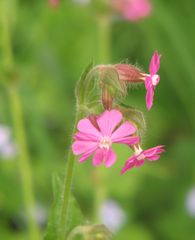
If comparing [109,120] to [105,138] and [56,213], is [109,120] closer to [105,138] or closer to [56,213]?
[105,138]

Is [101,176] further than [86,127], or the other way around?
[101,176]

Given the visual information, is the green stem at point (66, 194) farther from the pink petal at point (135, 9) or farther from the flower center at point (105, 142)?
the pink petal at point (135, 9)

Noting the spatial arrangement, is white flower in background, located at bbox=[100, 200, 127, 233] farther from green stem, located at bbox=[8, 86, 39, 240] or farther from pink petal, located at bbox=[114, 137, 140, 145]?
pink petal, located at bbox=[114, 137, 140, 145]

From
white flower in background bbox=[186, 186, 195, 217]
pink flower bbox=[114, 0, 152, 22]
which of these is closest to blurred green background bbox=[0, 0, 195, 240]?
white flower in background bbox=[186, 186, 195, 217]

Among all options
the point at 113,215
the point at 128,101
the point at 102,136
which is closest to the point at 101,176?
the point at 113,215

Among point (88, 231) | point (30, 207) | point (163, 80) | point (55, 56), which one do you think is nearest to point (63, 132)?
point (55, 56)

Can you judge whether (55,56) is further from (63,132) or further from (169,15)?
(169,15)

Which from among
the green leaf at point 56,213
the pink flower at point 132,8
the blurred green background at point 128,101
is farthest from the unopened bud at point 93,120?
the pink flower at point 132,8
